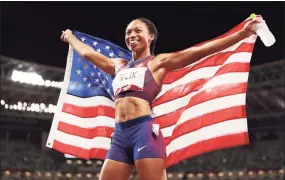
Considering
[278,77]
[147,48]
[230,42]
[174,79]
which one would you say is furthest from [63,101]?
[278,77]

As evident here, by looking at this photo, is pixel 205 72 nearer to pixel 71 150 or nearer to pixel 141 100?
pixel 141 100

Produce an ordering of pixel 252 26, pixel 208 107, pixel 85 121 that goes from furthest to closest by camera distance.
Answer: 1. pixel 85 121
2. pixel 208 107
3. pixel 252 26

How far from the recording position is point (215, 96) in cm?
597

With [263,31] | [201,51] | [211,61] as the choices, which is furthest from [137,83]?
[211,61]

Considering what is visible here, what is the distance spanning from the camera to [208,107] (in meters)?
5.98

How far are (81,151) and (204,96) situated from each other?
2.03m

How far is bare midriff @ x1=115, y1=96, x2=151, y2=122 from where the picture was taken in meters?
4.73

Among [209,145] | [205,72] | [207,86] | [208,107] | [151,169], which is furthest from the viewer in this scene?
[205,72]

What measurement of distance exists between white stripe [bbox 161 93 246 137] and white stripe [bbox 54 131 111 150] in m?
0.94

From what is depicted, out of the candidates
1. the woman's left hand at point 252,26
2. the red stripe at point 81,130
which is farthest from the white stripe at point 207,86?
the woman's left hand at point 252,26

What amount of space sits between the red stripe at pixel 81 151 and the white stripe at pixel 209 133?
101 centimetres

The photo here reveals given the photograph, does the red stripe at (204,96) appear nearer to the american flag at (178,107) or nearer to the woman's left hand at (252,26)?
the american flag at (178,107)

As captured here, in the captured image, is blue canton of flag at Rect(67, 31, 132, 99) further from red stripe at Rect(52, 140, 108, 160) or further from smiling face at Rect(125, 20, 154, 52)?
smiling face at Rect(125, 20, 154, 52)

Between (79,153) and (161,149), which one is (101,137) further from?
(161,149)
